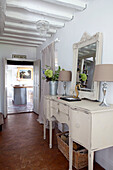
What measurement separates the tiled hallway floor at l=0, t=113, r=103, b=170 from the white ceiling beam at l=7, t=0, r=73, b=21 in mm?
2710

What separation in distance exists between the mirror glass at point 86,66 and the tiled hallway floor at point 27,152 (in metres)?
1.34

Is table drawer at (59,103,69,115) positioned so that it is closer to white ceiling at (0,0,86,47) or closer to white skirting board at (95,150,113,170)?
→ white skirting board at (95,150,113,170)

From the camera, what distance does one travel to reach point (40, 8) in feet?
8.29

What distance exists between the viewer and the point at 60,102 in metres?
2.16

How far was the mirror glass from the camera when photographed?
7.18 ft

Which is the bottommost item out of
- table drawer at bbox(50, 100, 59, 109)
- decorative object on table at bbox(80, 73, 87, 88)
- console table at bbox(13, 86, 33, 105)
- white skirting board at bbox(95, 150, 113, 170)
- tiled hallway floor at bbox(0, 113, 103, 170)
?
tiled hallway floor at bbox(0, 113, 103, 170)

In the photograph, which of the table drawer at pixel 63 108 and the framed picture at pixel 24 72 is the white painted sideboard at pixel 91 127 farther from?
the framed picture at pixel 24 72

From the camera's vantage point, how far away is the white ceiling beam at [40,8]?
92.3 inches

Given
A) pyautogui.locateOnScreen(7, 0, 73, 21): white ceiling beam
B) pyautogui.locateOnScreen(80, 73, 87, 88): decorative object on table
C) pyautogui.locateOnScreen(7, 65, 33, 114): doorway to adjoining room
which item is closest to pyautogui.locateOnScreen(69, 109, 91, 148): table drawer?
pyautogui.locateOnScreen(80, 73, 87, 88): decorative object on table

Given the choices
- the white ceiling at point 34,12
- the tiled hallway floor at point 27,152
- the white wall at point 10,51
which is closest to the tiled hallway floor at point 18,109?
the white wall at point 10,51

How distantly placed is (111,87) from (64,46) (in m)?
1.76

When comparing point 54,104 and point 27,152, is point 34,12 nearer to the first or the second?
point 54,104

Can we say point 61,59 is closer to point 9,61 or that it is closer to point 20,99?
point 9,61

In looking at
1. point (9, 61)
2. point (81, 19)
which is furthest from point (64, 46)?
point (9, 61)
